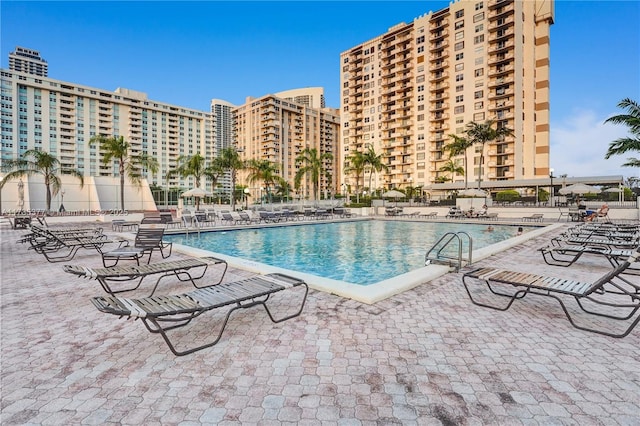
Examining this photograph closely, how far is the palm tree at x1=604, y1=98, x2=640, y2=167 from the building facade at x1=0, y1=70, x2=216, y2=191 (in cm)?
7853

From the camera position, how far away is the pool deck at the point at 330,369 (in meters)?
2.14

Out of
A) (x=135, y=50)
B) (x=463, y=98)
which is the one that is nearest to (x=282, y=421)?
(x=135, y=50)

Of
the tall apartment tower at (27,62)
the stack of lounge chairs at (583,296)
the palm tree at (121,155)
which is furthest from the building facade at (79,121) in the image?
the tall apartment tower at (27,62)

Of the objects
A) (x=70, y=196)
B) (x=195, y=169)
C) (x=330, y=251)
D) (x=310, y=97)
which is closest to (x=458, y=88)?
(x=195, y=169)

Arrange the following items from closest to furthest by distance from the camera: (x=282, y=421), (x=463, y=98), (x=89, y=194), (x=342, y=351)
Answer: (x=282, y=421), (x=342, y=351), (x=89, y=194), (x=463, y=98)

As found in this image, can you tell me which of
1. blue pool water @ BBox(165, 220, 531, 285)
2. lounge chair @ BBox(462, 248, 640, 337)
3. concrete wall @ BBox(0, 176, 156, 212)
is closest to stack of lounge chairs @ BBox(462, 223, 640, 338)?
lounge chair @ BBox(462, 248, 640, 337)

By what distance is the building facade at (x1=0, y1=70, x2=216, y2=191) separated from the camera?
253ft

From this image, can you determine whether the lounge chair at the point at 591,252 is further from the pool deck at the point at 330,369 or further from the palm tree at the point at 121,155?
the palm tree at the point at 121,155

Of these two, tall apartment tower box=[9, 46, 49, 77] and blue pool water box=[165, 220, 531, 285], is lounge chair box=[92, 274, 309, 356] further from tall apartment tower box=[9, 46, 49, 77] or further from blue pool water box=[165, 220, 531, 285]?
tall apartment tower box=[9, 46, 49, 77]

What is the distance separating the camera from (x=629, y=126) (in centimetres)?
1598

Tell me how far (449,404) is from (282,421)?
115 cm

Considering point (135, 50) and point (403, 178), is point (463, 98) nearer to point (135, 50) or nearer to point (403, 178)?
point (403, 178)

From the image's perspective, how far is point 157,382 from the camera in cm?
252

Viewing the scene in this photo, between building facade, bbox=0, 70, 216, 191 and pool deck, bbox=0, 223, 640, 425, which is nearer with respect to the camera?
pool deck, bbox=0, 223, 640, 425
